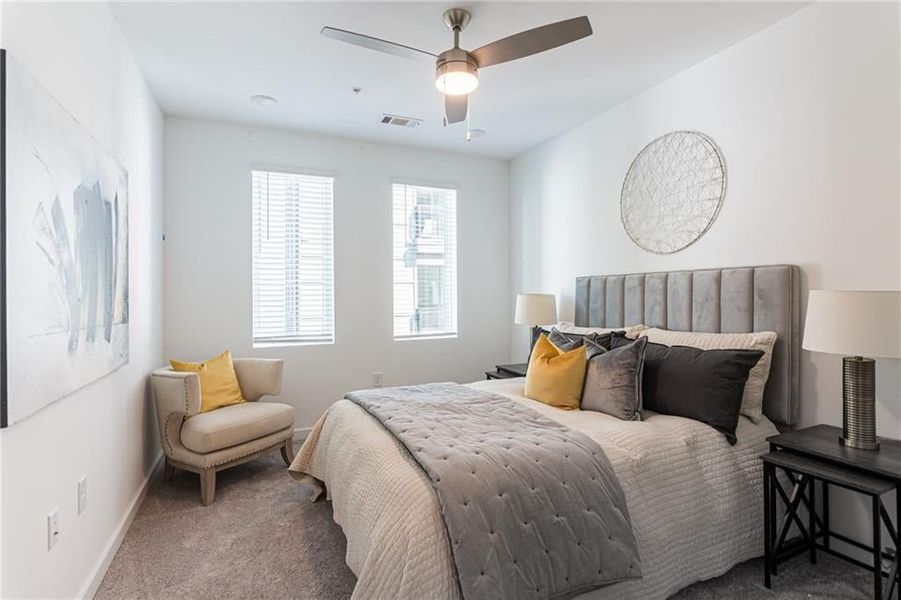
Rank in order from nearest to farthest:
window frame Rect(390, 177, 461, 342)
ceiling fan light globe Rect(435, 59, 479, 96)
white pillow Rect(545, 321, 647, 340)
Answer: ceiling fan light globe Rect(435, 59, 479, 96)
white pillow Rect(545, 321, 647, 340)
window frame Rect(390, 177, 461, 342)

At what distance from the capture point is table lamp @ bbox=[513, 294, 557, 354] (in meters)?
3.96

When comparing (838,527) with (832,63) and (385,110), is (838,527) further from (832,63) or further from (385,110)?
(385,110)

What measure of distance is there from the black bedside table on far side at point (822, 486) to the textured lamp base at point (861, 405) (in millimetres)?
49

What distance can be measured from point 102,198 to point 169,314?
1.84m

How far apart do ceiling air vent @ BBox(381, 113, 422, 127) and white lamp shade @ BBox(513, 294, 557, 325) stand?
1.75 metres

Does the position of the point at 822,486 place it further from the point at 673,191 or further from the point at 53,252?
the point at 53,252

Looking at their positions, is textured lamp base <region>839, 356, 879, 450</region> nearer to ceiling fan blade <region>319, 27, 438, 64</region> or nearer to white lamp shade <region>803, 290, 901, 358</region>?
white lamp shade <region>803, 290, 901, 358</region>

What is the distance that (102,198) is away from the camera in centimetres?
216

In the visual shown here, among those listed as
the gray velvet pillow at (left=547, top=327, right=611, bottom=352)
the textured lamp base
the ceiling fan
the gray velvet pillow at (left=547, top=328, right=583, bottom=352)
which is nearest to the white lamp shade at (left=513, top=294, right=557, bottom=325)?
the gray velvet pillow at (left=547, top=328, right=583, bottom=352)

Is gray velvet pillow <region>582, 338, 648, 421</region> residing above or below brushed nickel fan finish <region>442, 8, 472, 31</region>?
below

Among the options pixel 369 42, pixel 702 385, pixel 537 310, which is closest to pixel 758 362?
pixel 702 385

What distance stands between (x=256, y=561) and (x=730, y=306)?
2855 millimetres

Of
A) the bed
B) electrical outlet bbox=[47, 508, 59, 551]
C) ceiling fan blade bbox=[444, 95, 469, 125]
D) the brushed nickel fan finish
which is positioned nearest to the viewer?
the bed

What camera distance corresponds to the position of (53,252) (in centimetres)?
164
